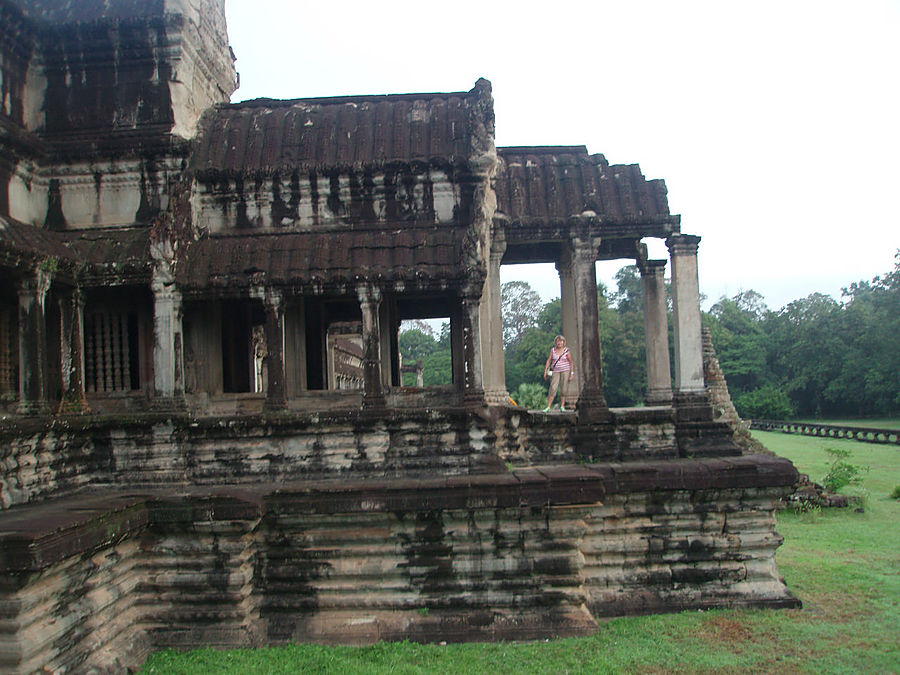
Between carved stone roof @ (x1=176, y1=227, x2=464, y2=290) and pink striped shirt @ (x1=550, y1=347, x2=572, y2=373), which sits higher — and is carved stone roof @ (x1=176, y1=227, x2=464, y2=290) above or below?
above

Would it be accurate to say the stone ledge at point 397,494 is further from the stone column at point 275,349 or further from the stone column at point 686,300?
the stone column at point 686,300

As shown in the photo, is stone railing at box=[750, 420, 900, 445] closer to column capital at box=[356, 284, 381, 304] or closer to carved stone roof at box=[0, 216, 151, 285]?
column capital at box=[356, 284, 381, 304]

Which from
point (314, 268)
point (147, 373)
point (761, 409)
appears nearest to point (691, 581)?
point (314, 268)

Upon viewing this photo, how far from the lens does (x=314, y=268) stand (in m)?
7.34

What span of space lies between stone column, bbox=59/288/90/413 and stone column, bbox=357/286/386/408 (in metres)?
3.11

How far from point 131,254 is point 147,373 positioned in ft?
4.88

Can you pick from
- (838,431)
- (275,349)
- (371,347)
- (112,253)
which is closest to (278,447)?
(275,349)

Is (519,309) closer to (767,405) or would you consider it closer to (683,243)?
(767,405)

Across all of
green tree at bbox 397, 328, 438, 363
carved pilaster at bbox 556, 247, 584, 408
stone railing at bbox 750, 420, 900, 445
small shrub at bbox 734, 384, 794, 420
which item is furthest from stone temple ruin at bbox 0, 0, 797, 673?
green tree at bbox 397, 328, 438, 363

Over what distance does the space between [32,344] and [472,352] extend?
15.0 feet

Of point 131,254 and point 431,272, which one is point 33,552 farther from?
point 431,272

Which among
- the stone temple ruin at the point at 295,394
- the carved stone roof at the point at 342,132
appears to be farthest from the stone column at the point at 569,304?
the carved stone roof at the point at 342,132

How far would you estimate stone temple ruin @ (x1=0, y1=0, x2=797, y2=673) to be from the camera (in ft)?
20.5

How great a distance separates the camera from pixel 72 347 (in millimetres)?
7402
